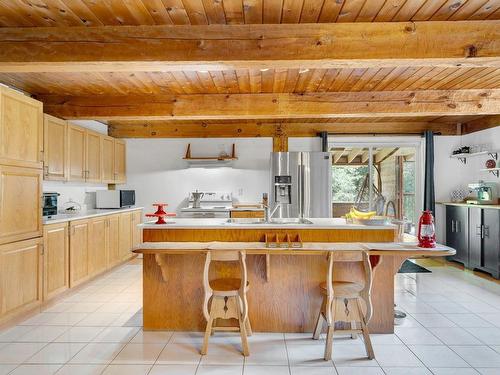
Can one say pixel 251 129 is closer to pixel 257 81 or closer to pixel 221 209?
pixel 221 209

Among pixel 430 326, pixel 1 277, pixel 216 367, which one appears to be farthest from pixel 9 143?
pixel 430 326

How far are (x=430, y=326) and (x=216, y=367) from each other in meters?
1.96

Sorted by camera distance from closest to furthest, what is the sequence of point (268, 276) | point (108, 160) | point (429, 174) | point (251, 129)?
1. point (268, 276)
2. point (108, 160)
3. point (429, 174)
4. point (251, 129)

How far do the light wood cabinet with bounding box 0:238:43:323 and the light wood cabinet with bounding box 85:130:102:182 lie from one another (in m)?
1.81

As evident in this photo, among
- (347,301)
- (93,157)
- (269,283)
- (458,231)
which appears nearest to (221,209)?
(93,157)

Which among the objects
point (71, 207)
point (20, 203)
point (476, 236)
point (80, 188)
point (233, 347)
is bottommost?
point (233, 347)

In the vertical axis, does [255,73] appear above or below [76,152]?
above

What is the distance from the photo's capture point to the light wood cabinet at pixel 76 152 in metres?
4.55

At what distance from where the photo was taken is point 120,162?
6234 millimetres

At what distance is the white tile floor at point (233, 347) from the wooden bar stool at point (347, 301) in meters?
0.17

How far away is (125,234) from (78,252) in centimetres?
137

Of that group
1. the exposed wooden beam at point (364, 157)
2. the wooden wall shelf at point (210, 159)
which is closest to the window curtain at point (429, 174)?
the exposed wooden beam at point (364, 157)

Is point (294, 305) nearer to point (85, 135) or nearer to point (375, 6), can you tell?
point (375, 6)

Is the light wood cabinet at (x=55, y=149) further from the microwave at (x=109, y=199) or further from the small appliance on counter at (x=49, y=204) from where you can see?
the microwave at (x=109, y=199)
